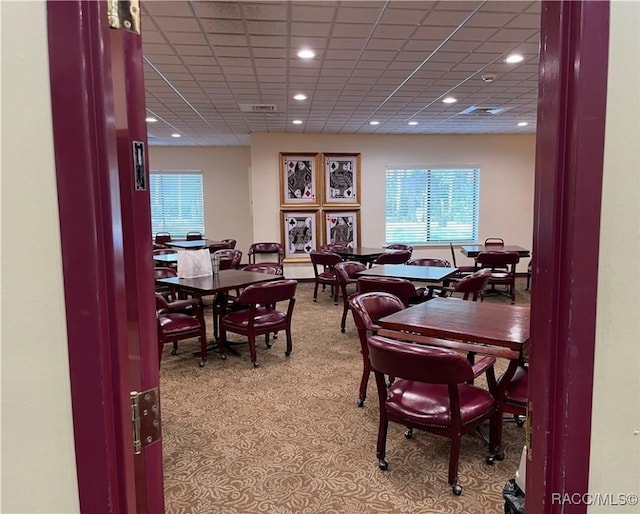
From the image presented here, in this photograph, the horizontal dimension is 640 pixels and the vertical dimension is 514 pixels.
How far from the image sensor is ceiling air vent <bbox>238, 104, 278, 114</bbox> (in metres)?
5.95

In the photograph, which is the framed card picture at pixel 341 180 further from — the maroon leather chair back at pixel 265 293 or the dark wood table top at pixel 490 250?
the maroon leather chair back at pixel 265 293

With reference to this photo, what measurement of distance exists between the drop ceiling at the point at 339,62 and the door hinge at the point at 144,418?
9.66 feet

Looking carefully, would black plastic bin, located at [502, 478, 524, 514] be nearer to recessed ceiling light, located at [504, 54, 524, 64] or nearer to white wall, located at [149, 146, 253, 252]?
recessed ceiling light, located at [504, 54, 524, 64]

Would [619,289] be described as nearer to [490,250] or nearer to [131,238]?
[131,238]

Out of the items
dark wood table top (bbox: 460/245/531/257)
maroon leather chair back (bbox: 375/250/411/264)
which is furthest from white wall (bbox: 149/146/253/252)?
dark wood table top (bbox: 460/245/531/257)

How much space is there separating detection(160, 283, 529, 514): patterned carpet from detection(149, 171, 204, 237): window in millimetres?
6569

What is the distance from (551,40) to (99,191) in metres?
0.83

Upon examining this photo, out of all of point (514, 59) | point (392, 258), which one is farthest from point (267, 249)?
point (514, 59)

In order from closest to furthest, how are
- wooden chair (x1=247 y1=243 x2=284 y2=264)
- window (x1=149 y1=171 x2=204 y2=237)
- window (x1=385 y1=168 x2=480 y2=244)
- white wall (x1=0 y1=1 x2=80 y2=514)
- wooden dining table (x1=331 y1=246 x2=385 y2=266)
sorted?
white wall (x1=0 y1=1 x2=80 y2=514), wooden dining table (x1=331 y1=246 x2=385 y2=266), wooden chair (x1=247 y1=243 x2=284 y2=264), window (x1=385 y1=168 x2=480 y2=244), window (x1=149 y1=171 x2=204 y2=237)

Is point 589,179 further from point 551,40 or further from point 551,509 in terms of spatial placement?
point 551,509

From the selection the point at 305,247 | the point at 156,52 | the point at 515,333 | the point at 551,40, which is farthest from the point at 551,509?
the point at 305,247

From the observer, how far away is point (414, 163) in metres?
8.66

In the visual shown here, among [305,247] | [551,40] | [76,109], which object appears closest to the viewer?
[76,109]

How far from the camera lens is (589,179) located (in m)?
0.72
